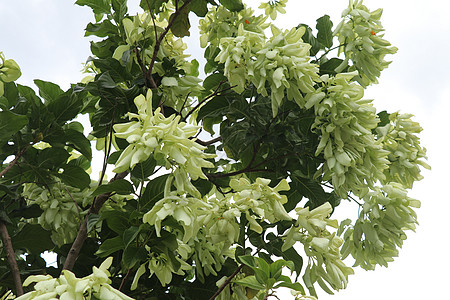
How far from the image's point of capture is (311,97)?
1.90 metres

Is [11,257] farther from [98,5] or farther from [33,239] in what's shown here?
[98,5]

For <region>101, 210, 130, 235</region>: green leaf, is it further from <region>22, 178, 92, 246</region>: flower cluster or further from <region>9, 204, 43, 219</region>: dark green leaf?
<region>9, 204, 43, 219</region>: dark green leaf

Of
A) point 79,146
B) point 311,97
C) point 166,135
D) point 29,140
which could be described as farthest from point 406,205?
point 29,140

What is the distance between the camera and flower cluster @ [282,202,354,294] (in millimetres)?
1716

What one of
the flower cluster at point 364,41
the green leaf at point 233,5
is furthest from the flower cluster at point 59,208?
the flower cluster at point 364,41

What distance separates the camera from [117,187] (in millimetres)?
1727

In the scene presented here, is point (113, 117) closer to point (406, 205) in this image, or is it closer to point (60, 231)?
point (60, 231)

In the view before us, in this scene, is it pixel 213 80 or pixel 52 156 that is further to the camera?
pixel 213 80

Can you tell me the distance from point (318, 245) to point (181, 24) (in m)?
1.09

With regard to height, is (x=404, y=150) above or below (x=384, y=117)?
below

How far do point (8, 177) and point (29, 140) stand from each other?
24 centimetres

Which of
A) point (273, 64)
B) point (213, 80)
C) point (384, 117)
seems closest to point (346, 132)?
point (273, 64)

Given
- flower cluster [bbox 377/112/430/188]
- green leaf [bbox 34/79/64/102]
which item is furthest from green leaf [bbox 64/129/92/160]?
flower cluster [bbox 377/112/430/188]

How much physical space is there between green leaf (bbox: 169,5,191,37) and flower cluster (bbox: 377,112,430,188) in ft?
2.88
